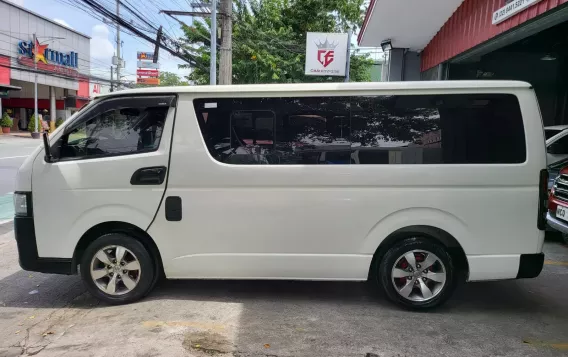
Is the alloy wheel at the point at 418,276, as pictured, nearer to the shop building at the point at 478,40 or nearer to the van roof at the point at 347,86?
the van roof at the point at 347,86

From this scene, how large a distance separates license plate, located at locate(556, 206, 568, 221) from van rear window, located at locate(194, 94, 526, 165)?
7.37 ft

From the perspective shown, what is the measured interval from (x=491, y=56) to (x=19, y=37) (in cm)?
3183

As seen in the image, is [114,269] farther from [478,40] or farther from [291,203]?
[478,40]

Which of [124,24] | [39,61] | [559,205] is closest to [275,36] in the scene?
[124,24]

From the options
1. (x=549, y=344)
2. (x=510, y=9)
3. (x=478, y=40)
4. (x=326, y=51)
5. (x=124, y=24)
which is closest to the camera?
(x=549, y=344)

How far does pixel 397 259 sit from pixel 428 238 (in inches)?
13.6

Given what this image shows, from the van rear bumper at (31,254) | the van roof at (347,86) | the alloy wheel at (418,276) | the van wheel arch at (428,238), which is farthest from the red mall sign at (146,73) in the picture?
the alloy wheel at (418,276)

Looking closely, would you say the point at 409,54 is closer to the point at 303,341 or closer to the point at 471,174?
the point at 471,174

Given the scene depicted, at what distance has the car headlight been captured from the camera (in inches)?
149

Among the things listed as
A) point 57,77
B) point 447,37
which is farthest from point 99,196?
point 57,77

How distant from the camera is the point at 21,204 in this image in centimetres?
380

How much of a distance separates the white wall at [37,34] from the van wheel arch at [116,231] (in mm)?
31373

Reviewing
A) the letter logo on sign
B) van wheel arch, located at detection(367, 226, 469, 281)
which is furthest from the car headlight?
the letter logo on sign

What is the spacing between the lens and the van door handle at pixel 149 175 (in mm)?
3764
